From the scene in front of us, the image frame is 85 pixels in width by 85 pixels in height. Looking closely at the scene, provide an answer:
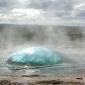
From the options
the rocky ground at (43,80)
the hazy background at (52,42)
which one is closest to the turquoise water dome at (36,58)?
the hazy background at (52,42)

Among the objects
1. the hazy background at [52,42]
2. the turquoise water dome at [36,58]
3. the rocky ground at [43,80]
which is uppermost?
the hazy background at [52,42]

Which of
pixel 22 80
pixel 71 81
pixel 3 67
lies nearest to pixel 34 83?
pixel 22 80

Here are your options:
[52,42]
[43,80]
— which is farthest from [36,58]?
[52,42]

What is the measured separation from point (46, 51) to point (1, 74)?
3854 mm

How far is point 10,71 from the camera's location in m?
14.3

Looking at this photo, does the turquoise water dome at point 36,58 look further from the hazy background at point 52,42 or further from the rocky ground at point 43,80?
the rocky ground at point 43,80

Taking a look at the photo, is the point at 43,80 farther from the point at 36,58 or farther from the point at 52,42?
the point at 52,42

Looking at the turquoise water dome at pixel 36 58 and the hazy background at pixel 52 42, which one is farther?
the hazy background at pixel 52 42

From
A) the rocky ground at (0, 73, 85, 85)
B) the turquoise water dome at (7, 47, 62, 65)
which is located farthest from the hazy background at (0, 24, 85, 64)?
the rocky ground at (0, 73, 85, 85)

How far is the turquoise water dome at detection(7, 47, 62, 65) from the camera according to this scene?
15.8m

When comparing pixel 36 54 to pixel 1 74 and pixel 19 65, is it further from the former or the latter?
pixel 1 74

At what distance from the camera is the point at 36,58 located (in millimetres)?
16062

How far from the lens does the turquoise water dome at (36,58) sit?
51.8 ft

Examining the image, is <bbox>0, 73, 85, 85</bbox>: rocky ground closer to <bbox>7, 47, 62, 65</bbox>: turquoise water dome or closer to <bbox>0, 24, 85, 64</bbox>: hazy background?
<bbox>7, 47, 62, 65</bbox>: turquoise water dome
